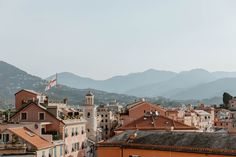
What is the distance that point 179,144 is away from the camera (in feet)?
106

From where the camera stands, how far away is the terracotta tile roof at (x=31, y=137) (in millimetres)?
52953

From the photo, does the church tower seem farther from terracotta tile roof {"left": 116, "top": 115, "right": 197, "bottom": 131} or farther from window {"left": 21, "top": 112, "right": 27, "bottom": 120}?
window {"left": 21, "top": 112, "right": 27, "bottom": 120}

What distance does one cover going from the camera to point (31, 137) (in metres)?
55.2

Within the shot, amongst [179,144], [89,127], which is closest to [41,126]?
[179,144]

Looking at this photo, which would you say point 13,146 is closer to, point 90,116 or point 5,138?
point 5,138

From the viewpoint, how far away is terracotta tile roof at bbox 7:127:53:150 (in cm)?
5295

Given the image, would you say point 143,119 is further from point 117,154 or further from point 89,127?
point 117,154

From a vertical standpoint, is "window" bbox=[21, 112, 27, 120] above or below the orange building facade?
above

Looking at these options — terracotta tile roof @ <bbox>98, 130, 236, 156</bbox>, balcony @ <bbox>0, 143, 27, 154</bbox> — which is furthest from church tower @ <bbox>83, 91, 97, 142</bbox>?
terracotta tile roof @ <bbox>98, 130, 236, 156</bbox>

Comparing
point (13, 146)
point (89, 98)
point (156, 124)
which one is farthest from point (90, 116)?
point (13, 146)

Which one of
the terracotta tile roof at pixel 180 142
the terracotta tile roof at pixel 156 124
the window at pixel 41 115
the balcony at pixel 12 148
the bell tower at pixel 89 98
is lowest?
the balcony at pixel 12 148

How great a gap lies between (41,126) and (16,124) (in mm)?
3330

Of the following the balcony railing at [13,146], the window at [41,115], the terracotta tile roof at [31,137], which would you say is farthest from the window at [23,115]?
the balcony railing at [13,146]

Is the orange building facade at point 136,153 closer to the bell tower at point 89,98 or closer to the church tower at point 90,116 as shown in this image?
the church tower at point 90,116
